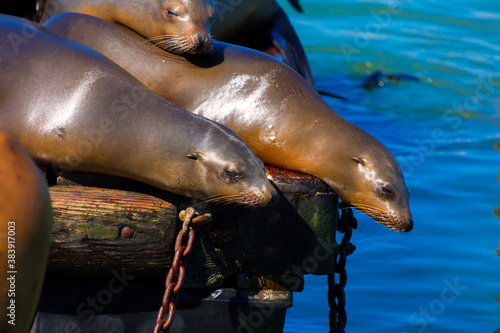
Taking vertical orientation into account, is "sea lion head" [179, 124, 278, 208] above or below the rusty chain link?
above

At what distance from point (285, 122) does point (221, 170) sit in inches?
28.1

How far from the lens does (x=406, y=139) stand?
8211 millimetres

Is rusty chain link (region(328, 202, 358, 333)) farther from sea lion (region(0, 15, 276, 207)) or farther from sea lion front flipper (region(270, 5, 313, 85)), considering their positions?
sea lion front flipper (region(270, 5, 313, 85))

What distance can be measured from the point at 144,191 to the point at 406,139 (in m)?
5.48

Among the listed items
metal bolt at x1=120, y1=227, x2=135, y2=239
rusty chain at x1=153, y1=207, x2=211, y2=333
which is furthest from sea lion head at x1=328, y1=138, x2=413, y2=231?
metal bolt at x1=120, y1=227, x2=135, y2=239

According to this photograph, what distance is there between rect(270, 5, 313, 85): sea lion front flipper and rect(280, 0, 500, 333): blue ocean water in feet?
4.63

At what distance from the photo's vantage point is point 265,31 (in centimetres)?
617

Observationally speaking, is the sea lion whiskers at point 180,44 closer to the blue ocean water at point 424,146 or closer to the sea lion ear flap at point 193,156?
the sea lion ear flap at point 193,156

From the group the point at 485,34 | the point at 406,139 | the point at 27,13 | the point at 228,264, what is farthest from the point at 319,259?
the point at 485,34

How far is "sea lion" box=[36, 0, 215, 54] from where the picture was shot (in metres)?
4.09

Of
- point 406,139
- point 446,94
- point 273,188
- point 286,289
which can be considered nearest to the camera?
point 273,188

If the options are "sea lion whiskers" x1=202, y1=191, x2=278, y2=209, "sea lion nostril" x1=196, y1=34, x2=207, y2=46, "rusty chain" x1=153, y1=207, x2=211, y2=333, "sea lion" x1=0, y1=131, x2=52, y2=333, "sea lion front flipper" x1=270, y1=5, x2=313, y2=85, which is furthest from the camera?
"sea lion front flipper" x1=270, y1=5, x2=313, y2=85

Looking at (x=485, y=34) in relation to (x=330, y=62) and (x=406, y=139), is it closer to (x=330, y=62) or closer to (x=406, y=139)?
(x=330, y=62)

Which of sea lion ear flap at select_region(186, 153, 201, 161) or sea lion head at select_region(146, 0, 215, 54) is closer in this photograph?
sea lion ear flap at select_region(186, 153, 201, 161)
